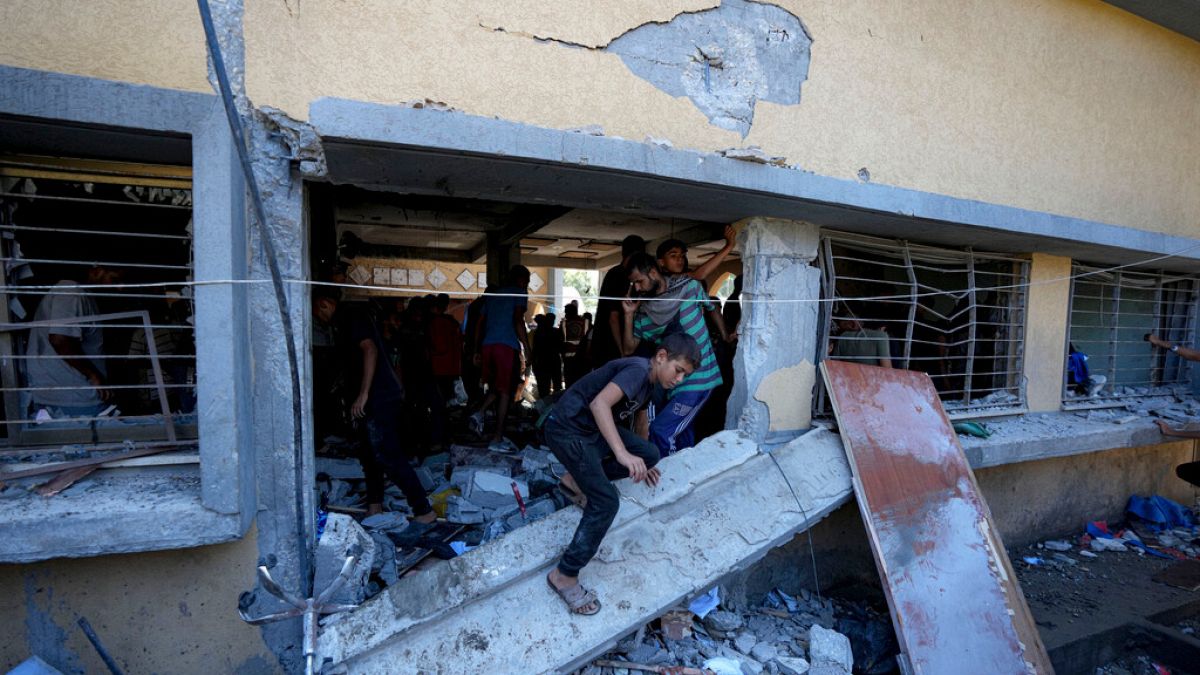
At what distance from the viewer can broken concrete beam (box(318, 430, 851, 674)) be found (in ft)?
9.01

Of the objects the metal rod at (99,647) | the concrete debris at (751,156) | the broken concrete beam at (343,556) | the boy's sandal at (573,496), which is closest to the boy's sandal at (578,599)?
the boy's sandal at (573,496)

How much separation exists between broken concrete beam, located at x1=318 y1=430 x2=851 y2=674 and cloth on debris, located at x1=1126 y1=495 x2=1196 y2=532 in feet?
18.2

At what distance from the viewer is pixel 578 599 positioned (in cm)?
291

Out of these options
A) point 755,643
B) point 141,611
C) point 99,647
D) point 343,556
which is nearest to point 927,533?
point 755,643

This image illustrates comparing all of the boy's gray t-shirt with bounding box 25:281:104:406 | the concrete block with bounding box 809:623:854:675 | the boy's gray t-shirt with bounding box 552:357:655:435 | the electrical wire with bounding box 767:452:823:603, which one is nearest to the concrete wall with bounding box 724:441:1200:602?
the electrical wire with bounding box 767:452:823:603

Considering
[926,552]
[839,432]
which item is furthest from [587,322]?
[926,552]

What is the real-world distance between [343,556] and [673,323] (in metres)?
2.40

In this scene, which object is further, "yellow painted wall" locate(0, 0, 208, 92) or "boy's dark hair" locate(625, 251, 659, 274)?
"boy's dark hair" locate(625, 251, 659, 274)

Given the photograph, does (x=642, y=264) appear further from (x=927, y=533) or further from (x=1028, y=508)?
(x=1028, y=508)

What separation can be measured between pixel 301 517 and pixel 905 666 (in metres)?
3.35

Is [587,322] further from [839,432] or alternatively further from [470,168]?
[470,168]

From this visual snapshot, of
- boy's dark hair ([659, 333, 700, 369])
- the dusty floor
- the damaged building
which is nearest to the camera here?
the damaged building

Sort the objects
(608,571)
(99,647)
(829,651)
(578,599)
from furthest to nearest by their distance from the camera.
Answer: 1. (829,651)
2. (608,571)
3. (578,599)
4. (99,647)

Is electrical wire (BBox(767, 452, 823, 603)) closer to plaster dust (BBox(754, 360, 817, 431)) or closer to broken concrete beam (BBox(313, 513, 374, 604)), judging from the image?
plaster dust (BBox(754, 360, 817, 431))
